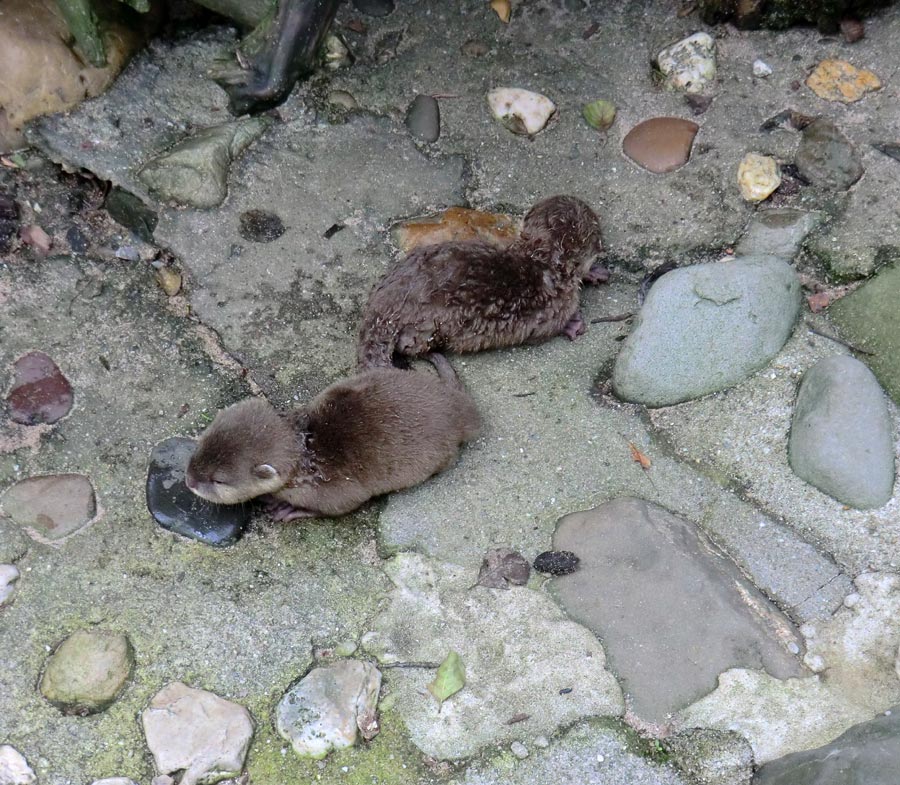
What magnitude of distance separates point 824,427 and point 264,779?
201 cm

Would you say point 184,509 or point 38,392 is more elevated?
point 38,392

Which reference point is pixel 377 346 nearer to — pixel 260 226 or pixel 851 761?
pixel 260 226

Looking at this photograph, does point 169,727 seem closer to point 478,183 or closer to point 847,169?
point 478,183

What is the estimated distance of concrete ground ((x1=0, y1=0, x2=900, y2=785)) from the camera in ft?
8.65

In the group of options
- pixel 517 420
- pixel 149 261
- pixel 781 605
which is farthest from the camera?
pixel 149 261

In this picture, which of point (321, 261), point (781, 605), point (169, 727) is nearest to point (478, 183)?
point (321, 261)

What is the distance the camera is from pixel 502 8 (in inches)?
167

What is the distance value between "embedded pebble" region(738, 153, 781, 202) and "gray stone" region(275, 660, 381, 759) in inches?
93.0

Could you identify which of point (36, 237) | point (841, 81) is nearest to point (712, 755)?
point (841, 81)

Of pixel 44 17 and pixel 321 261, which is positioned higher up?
pixel 44 17

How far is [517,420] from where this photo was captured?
3.30 m

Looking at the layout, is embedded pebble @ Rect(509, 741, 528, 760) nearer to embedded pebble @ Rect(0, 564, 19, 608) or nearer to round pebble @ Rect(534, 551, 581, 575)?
round pebble @ Rect(534, 551, 581, 575)

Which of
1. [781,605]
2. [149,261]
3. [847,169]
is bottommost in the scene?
[781,605]

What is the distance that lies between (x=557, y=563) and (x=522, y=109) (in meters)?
2.07
